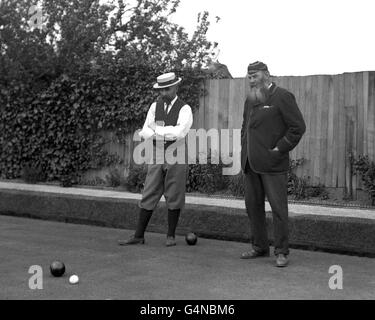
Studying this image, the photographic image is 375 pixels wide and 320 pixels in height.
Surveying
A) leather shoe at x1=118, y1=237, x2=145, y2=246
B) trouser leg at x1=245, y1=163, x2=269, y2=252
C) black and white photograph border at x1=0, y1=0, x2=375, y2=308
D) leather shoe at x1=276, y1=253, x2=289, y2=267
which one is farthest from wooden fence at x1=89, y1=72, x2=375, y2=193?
leather shoe at x1=276, y1=253, x2=289, y2=267

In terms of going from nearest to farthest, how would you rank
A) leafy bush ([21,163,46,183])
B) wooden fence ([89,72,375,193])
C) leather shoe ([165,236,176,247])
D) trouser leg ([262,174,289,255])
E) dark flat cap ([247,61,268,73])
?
trouser leg ([262,174,289,255]) < dark flat cap ([247,61,268,73]) < leather shoe ([165,236,176,247]) < wooden fence ([89,72,375,193]) < leafy bush ([21,163,46,183])

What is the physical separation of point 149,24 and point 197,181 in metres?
4.29

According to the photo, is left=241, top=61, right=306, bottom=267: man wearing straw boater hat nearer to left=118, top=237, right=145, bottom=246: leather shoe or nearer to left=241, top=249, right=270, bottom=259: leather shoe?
left=241, top=249, right=270, bottom=259: leather shoe

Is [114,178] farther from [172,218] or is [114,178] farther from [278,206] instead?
[278,206]

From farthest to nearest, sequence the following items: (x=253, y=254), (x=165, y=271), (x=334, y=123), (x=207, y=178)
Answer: (x=207, y=178) → (x=334, y=123) → (x=253, y=254) → (x=165, y=271)

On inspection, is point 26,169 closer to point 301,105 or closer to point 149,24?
point 149,24

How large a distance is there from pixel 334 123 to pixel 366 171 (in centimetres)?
87

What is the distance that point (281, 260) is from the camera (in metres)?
5.84

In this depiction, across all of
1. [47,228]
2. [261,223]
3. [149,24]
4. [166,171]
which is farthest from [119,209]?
[149,24]

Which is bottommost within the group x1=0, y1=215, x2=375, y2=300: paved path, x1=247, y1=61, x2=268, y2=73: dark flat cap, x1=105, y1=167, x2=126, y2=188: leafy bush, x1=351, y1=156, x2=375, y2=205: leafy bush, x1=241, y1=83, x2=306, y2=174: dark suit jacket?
x1=0, y1=215, x2=375, y2=300: paved path

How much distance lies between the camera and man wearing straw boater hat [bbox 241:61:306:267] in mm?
5879

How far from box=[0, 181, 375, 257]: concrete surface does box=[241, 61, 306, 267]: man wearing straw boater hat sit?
2.99ft

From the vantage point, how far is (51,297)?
4.70 meters

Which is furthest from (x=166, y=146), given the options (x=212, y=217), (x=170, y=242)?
(x=212, y=217)
